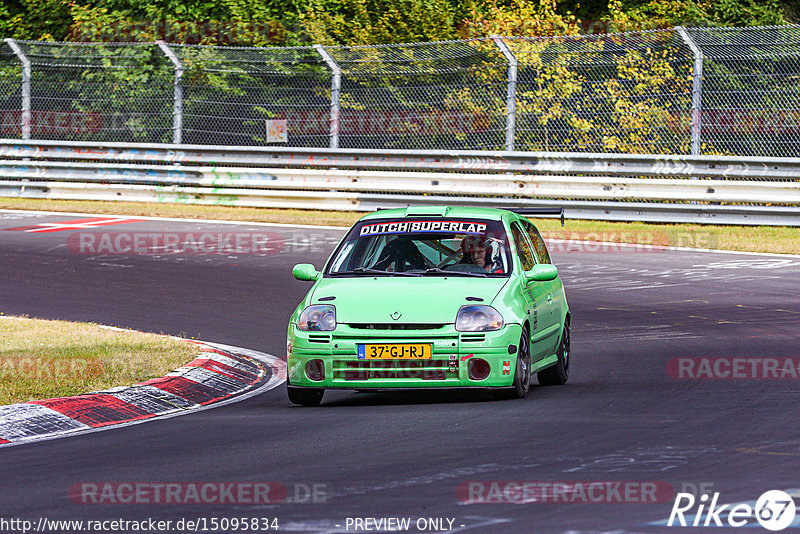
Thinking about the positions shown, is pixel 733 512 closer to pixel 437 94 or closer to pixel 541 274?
pixel 541 274

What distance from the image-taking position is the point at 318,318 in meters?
9.14

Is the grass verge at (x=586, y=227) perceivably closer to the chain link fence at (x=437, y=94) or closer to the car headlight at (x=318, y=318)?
the chain link fence at (x=437, y=94)

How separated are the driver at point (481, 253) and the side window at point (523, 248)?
0.83 ft

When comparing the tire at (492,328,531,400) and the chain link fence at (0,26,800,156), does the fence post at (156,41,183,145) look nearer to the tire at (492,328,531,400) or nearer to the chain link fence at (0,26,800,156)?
the chain link fence at (0,26,800,156)

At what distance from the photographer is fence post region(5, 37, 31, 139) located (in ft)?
83.9

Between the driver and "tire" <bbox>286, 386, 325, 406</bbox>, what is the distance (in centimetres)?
151

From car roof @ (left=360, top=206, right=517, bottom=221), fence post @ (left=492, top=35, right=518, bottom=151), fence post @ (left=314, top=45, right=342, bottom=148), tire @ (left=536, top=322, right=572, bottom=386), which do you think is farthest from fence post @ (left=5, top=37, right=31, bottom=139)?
tire @ (left=536, top=322, right=572, bottom=386)

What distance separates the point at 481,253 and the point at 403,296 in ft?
3.63

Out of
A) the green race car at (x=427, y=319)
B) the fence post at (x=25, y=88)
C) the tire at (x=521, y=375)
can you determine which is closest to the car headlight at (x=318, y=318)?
the green race car at (x=427, y=319)

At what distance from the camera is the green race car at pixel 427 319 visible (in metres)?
8.89

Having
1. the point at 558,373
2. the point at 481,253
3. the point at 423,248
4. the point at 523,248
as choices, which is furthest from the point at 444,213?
the point at 558,373

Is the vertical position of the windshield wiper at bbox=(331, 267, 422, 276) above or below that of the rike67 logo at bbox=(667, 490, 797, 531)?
below

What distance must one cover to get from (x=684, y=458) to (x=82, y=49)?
2219 centimetres

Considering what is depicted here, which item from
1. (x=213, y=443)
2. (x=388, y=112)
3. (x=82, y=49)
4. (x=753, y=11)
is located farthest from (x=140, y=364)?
(x=753, y=11)
